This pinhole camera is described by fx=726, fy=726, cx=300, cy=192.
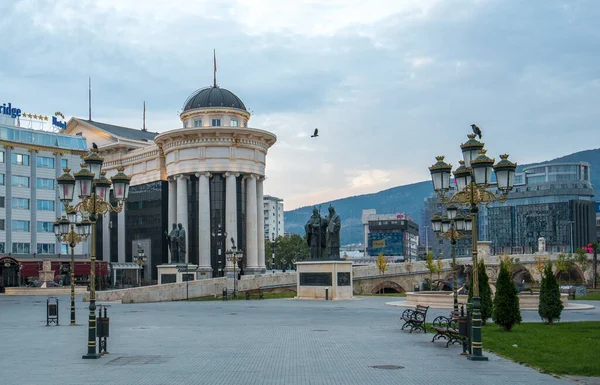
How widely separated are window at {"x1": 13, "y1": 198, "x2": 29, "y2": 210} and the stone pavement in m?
56.1

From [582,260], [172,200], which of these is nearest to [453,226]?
[172,200]

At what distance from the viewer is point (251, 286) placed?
208 feet

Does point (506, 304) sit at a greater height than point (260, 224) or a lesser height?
lesser

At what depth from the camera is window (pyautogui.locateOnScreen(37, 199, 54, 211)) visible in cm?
8600

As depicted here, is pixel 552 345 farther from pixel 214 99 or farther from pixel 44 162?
pixel 44 162

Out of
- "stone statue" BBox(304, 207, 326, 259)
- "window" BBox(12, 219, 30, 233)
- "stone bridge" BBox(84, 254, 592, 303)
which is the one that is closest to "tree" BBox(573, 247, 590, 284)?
"stone bridge" BBox(84, 254, 592, 303)

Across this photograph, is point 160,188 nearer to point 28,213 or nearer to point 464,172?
point 28,213

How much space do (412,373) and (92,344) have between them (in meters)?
8.38

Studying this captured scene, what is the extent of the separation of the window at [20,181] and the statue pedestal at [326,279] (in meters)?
46.1

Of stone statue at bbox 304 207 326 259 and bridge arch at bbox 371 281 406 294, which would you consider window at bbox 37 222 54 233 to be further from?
stone statue at bbox 304 207 326 259

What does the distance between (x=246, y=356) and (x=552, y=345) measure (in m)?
8.72

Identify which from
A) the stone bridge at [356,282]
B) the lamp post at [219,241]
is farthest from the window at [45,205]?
the stone bridge at [356,282]

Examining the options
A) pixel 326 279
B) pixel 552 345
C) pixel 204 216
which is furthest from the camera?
pixel 204 216

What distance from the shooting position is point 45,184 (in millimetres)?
86938
